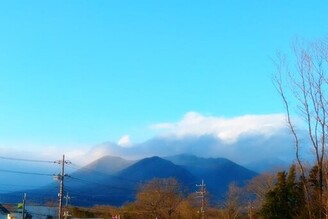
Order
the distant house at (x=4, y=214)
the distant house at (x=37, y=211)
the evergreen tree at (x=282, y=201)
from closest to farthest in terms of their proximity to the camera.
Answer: the evergreen tree at (x=282, y=201)
the distant house at (x=4, y=214)
the distant house at (x=37, y=211)

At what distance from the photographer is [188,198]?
3359 inches

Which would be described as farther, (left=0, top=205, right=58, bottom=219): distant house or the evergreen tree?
(left=0, top=205, right=58, bottom=219): distant house

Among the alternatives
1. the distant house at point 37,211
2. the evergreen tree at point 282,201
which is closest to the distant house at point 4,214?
the distant house at point 37,211

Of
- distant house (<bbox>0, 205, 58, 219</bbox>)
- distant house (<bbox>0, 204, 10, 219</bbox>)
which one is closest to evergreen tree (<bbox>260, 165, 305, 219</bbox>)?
distant house (<bbox>0, 204, 10, 219</bbox>)

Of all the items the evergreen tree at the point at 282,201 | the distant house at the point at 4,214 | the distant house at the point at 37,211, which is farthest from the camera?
the distant house at the point at 37,211

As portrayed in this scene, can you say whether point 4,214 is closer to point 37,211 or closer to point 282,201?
point 37,211

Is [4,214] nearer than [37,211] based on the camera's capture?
Yes

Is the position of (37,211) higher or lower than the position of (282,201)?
higher

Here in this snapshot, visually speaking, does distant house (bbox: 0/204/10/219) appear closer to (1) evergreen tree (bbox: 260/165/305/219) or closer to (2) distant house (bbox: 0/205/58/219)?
(2) distant house (bbox: 0/205/58/219)

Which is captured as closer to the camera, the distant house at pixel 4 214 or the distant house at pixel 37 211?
the distant house at pixel 4 214

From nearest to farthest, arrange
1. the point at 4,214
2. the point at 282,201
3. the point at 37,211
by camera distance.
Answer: the point at 282,201 → the point at 4,214 → the point at 37,211

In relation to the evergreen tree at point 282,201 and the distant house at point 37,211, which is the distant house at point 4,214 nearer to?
the distant house at point 37,211

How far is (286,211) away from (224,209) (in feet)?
92.9

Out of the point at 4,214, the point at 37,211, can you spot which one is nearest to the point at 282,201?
the point at 4,214
